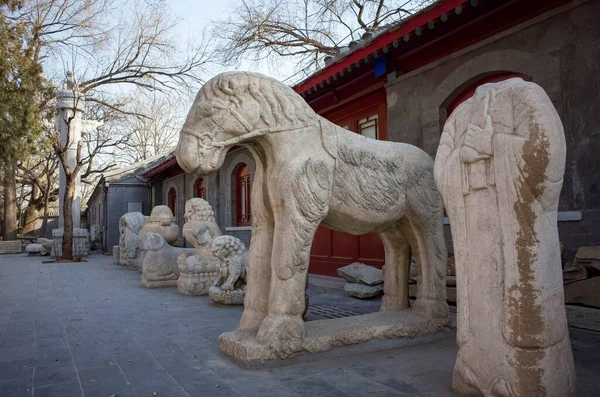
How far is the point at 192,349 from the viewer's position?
3549 mm

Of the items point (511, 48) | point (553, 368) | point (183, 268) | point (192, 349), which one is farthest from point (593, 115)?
point (183, 268)

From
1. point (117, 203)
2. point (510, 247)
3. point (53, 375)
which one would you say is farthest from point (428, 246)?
point (117, 203)

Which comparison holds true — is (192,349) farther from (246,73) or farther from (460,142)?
(460,142)

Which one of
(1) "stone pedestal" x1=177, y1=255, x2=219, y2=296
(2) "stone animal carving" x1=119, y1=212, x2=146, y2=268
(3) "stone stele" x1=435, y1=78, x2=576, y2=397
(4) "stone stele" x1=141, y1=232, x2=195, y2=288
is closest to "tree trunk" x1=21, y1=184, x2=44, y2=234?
(2) "stone animal carving" x1=119, y1=212, x2=146, y2=268

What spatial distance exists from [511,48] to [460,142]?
362 centimetres

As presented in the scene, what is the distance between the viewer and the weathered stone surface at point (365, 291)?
595 cm

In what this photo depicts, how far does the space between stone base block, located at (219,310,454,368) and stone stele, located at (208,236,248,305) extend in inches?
81.7

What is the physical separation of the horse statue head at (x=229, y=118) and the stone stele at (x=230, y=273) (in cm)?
261

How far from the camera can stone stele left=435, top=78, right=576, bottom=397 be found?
7.02ft

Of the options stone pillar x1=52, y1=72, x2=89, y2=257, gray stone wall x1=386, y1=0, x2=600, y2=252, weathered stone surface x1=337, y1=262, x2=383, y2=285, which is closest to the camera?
gray stone wall x1=386, y1=0, x2=600, y2=252

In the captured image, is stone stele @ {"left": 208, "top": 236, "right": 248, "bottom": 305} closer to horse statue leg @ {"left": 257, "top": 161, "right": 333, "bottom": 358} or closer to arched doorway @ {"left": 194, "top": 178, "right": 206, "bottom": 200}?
horse statue leg @ {"left": 257, "top": 161, "right": 333, "bottom": 358}

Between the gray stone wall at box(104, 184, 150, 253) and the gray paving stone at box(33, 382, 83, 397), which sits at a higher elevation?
the gray stone wall at box(104, 184, 150, 253)

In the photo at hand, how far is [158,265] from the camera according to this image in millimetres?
7566

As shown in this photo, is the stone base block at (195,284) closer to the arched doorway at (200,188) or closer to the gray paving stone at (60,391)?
the gray paving stone at (60,391)
